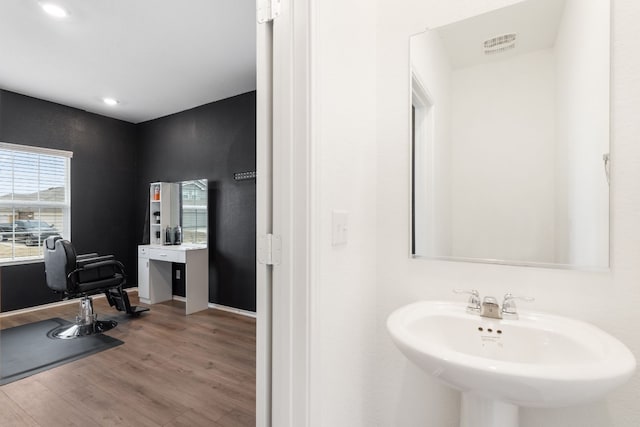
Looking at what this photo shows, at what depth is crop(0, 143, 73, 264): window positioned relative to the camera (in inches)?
145

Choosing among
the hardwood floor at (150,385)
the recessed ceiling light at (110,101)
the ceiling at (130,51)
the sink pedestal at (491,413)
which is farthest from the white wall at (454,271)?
the recessed ceiling light at (110,101)

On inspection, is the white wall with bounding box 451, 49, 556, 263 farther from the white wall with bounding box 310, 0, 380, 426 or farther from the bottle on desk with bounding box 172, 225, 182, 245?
the bottle on desk with bounding box 172, 225, 182, 245

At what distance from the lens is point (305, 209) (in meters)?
0.92

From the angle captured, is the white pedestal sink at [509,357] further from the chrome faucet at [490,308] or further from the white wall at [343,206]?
the white wall at [343,206]

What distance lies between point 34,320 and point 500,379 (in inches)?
183

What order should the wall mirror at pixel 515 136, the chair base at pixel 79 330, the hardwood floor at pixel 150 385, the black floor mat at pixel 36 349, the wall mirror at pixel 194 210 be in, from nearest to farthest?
the wall mirror at pixel 515 136, the hardwood floor at pixel 150 385, the black floor mat at pixel 36 349, the chair base at pixel 79 330, the wall mirror at pixel 194 210

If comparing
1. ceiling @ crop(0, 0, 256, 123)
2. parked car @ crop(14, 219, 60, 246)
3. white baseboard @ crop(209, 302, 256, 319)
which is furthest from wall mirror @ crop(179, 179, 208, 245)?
parked car @ crop(14, 219, 60, 246)

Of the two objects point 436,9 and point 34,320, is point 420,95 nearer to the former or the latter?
point 436,9

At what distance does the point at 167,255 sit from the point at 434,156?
362 cm

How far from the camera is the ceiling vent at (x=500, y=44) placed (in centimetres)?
113

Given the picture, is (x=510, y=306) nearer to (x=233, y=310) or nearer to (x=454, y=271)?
(x=454, y=271)

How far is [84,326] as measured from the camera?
10.3 ft

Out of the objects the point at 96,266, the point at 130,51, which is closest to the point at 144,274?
the point at 96,266

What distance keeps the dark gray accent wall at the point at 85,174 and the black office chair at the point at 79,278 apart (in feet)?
3.44
